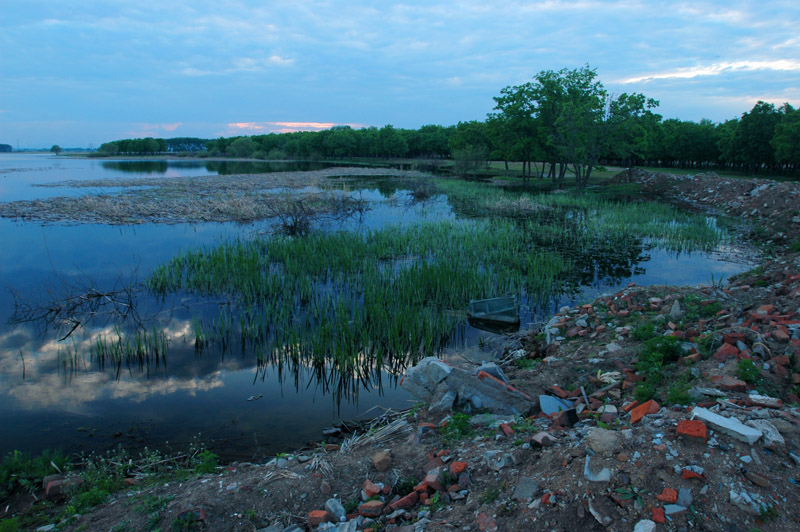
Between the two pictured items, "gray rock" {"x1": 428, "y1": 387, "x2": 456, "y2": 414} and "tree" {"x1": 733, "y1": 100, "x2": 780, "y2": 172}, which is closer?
"gray rock" {"x1": 428, "y1": 387, "x2": 456, "y2": 414}

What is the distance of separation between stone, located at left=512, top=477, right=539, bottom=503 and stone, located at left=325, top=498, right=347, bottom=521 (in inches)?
60.2

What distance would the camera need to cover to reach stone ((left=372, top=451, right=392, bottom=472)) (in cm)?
465

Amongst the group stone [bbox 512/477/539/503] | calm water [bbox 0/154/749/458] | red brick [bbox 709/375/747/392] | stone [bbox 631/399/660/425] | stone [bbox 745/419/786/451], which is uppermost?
stone [bbox 745/419/786/451]

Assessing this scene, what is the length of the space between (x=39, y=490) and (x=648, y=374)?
24.8ft

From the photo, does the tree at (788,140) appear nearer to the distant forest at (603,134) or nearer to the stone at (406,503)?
the distant forest at (603,134)

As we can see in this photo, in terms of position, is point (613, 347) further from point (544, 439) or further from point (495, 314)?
point (544, 439)

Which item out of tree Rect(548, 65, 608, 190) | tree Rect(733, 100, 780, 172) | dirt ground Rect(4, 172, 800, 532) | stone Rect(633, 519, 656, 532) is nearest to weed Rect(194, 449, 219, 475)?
dirt ground Rect(4, 172, 800, 532)

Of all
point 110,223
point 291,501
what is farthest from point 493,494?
point 110,223

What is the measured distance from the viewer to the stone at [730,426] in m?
3.63

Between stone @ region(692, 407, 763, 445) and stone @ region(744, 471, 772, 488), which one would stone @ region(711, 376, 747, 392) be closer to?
stone @ region(692, 407, 763, 445)

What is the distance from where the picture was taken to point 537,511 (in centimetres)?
344

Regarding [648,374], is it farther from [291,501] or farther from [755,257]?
[755,257]

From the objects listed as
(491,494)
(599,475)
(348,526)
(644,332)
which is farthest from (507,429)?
(644,332)

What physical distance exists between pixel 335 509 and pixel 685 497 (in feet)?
9.29
